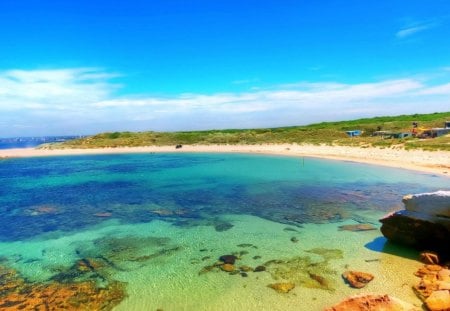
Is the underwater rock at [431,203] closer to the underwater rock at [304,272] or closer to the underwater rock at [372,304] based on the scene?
the underwater rock at [304,272]

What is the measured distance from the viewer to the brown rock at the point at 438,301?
7.20 metres

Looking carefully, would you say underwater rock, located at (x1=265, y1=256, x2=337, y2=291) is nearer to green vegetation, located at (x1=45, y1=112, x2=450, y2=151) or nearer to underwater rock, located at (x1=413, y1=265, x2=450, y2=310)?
underwater rock, located at (x1=413, y1=265, x2=450, y2=310)

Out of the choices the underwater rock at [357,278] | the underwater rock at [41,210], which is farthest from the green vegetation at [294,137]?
the underwater rock at [41,210]

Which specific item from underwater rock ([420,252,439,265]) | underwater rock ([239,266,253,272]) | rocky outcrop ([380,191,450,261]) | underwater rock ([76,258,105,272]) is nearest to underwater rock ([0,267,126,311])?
underwater rock ([76,258,105,272])

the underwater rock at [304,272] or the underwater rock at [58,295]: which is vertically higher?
the underwater rock at [58,295]

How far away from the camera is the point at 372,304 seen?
23.2ft

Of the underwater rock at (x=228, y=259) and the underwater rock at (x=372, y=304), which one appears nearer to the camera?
the underwater rock at (x=372, y=304)

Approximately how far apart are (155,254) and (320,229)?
23.5 feet

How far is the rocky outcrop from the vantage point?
10.3m

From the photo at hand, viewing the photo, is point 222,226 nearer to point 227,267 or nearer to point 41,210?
point 227,267

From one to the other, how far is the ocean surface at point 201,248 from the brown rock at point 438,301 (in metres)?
0.48

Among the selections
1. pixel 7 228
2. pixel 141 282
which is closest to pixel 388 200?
pixel 141 282

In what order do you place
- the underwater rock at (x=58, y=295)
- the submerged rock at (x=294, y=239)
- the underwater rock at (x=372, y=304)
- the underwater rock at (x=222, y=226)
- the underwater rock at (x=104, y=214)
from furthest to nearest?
the underwater rock at (x=104, y=214) < the underwater rock at (x=222, y=226) < the submerged rock at (x=294, y=239) < the underwater rock at (x=58, y=295) < the underwater rock at (x=372, y=304)

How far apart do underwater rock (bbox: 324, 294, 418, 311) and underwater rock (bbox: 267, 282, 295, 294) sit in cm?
172
